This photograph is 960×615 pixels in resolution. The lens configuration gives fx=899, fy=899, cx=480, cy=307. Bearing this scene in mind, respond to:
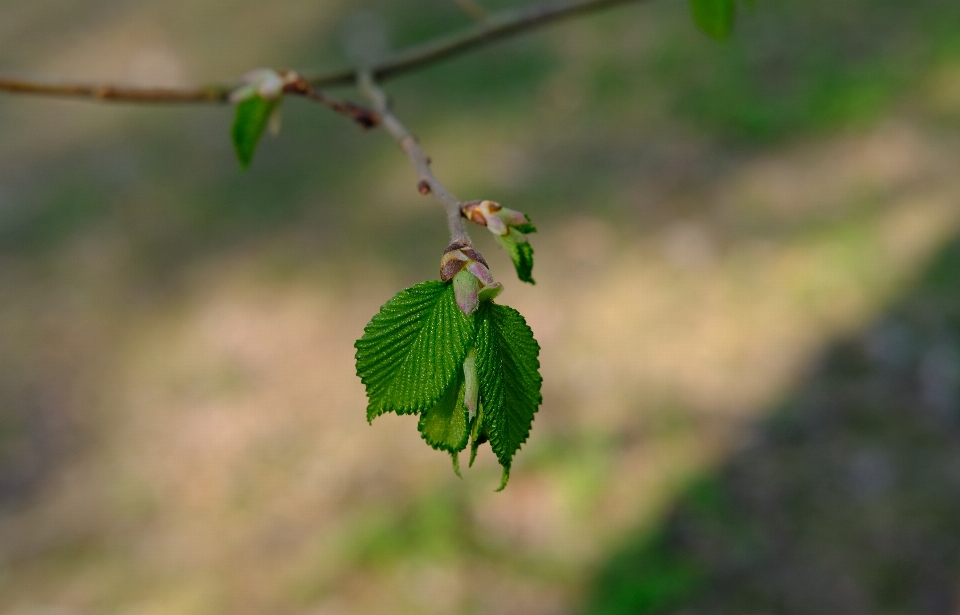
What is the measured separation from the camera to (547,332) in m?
3.38

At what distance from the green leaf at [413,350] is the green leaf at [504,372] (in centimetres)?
2

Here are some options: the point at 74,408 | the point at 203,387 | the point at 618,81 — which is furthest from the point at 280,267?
the point at 618,81

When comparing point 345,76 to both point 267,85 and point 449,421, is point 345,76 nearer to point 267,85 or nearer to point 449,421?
point 267,85

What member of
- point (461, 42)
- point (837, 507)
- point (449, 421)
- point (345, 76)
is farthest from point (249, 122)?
point (837, 507)

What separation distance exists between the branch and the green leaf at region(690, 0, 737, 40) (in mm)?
236

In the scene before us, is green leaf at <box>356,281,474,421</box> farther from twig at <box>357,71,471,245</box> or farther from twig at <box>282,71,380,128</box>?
twig at <box>282,71,380,128</box>

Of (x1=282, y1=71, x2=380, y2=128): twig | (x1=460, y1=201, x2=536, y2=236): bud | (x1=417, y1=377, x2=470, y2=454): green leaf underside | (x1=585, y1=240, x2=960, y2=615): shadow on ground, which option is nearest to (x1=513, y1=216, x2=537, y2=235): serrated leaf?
(x1=460, y1=201, x2=536, y2=236): bud

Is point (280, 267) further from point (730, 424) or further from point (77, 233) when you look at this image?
point (730, 424)

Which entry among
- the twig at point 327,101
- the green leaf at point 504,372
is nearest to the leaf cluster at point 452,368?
the green leaf at point 504,372

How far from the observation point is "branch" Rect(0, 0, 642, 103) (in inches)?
41.4

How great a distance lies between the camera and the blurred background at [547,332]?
2691 mm

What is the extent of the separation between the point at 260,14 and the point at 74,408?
325cm

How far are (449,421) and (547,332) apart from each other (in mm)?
2740

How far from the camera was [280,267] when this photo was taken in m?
3.99
